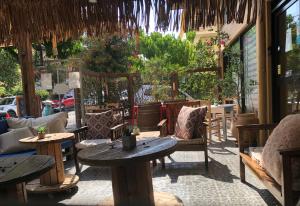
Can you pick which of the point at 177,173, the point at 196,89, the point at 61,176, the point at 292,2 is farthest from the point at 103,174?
the point at 196,89

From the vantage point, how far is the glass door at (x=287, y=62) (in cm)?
451

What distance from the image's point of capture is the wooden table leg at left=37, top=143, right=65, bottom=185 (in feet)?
14.4

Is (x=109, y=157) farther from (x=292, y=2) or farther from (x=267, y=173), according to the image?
(x=292, y=2)

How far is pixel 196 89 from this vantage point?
1075cm

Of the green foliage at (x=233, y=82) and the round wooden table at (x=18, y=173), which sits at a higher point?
the green foliage at (x=233, y=82)

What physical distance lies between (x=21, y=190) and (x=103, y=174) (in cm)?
193

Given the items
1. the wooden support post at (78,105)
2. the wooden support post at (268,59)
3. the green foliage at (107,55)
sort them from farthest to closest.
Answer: the green foliage at (107,55) → the wooden support post at (78,105) → the wooden support post at (268,59)

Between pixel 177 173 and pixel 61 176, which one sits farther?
pixel 177 173

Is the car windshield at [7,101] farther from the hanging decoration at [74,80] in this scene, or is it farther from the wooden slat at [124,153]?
the wooden slat at [124,153]

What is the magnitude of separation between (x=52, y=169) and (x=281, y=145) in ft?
9.12

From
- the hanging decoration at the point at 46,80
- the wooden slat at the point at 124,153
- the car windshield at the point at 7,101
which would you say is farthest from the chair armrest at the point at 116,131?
the car windshield at the point at 7,101

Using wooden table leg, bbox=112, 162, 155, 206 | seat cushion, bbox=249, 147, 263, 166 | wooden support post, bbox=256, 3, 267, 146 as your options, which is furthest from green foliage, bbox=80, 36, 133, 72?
wooden table leg, bbox=112, 162, 155, 206

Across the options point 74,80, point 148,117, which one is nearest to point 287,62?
point 148,117

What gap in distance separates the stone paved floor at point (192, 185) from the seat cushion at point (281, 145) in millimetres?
Result: 605
